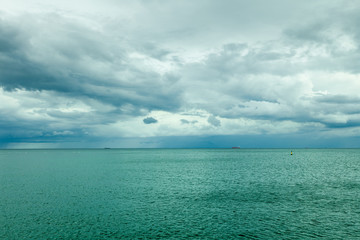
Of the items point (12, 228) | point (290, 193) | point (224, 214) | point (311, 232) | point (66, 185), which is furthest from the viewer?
point (66, 185)

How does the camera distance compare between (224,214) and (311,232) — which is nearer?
(311,232)

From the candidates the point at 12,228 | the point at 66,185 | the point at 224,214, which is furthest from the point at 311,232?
the point at 66,185

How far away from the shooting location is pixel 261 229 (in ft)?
121

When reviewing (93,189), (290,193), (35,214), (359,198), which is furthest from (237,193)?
(35,214)

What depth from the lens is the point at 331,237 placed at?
33.8 m

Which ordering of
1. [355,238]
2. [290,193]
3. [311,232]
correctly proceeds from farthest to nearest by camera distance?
[290,193] → [311,232] → [355,238]

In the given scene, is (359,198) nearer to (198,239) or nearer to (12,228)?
(198,239)

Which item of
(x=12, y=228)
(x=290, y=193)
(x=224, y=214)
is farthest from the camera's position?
(x=290, y=193)

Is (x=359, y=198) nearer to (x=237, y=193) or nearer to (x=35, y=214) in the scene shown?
(x=237, y=193)

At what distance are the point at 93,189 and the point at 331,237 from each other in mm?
56239

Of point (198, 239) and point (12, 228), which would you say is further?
point (12, 228)

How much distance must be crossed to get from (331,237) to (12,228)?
144 ft

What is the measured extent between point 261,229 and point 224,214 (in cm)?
829

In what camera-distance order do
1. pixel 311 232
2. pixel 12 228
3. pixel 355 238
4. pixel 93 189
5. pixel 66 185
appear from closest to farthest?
pixel 355 238
pixel 311 232
pixel 12 228
pixel 93 189
pixel 66 185
